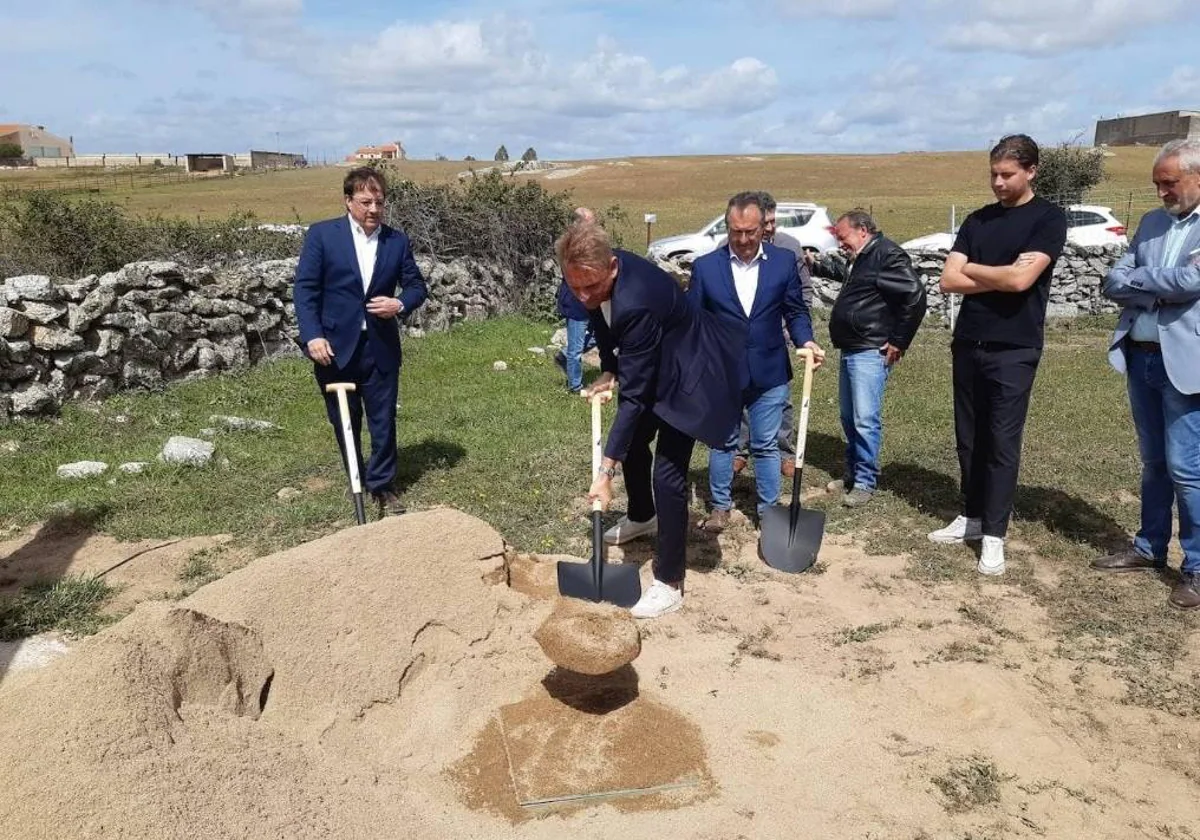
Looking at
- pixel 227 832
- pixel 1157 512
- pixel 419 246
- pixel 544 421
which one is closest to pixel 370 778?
pixel 227 832

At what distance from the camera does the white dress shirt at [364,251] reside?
5.43 m

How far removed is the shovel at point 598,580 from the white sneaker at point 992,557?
193 cm

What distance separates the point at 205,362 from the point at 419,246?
15.8 feet

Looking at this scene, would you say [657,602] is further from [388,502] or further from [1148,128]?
[1148,128]

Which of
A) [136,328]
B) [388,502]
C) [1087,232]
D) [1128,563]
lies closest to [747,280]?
[1128,563]

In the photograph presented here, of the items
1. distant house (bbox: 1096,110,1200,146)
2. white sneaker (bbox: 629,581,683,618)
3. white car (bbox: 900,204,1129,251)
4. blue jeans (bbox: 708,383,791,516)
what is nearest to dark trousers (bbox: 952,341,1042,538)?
blue jeans (bbox: 708,383,791,516)

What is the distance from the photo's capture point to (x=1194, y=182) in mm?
4082

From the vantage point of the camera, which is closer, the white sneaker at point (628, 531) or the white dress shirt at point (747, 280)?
the white dress shirt at point (747, 280)

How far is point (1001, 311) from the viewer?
4609 millimetres

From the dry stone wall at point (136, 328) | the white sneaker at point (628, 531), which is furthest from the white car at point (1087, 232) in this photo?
the white sneaker at point (628, 531)

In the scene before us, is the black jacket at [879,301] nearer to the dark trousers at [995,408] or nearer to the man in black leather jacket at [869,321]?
the man in black leather jacket at [869,321]

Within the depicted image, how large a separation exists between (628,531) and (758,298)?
4.87ft

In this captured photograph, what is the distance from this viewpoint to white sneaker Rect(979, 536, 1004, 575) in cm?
478

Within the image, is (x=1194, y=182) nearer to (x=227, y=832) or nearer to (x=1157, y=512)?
(x=1157, y=512)
